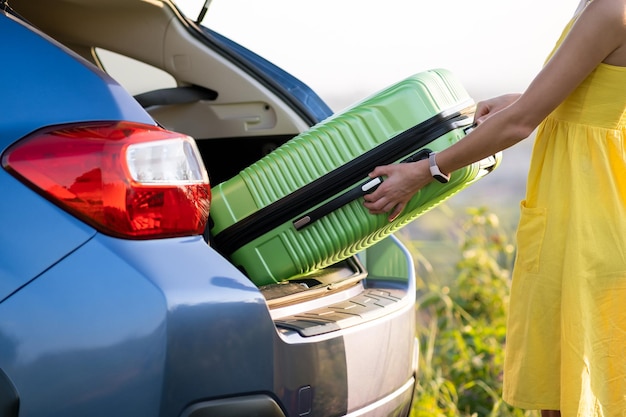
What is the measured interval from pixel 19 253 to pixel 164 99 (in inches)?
58.8

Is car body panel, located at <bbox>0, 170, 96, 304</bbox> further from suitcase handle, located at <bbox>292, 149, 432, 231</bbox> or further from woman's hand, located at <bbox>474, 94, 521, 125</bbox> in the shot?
woman's hand, located at <bbox>474, 94, 521, 125</bbox>

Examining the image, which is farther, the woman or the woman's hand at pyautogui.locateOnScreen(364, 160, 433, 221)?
the woman's hand at pyautogui.locateOnScreen(364, 160, 433, 221)

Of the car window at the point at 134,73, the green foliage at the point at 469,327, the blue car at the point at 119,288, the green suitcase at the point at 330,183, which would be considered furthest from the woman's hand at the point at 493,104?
the green foliage at the point at 469,327

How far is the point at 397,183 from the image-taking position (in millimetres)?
2309

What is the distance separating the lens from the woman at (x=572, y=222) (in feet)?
7.02

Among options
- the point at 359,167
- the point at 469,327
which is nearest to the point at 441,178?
the point at 359,167

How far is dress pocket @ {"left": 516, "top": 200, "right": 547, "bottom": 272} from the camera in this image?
2.24 meters

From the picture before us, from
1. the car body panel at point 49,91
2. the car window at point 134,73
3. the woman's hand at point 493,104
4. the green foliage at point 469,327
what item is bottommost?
the green foliage at point 469,327

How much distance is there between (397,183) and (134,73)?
134 centimetres

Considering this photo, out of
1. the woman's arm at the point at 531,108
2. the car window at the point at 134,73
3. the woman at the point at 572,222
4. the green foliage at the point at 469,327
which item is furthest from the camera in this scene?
the green foliage at the point at 469,327

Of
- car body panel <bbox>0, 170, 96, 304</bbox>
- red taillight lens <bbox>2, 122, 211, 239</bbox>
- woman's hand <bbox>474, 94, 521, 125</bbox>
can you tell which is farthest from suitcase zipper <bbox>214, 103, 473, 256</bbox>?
car body panel <bbox>0, 170, 96, 304</bbox>

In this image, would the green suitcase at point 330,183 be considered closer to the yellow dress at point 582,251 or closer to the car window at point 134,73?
the yellow dress at point 582,251

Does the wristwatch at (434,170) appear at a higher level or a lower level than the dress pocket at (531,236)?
higher

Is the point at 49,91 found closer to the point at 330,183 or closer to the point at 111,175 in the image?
the point at 111,175
